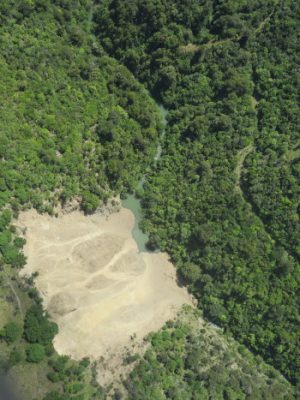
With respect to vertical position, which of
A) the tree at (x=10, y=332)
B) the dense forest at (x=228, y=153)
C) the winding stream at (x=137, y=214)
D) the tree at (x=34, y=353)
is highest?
the dense forest at (x=228, y=153)

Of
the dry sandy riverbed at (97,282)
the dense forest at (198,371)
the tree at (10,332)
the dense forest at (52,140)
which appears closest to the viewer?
the tree at (10,332)

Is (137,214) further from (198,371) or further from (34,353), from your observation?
(34,353)

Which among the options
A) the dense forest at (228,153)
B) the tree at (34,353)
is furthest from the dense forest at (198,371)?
the tree at (34,353)

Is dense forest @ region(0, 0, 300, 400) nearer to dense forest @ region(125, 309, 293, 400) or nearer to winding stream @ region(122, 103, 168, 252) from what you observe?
dense forest @ region(125, 309, 293, 400)

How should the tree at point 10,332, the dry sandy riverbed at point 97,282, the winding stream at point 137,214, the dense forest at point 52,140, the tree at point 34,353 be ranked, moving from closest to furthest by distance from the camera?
the tree at point 10,332 → the tree at point 34,353 → the dense forest at point 52,140 → the dry sandy riverbed at point 97,282 → the winding stream at point 137,214

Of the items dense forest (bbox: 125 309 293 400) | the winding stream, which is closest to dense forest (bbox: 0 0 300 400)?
dense forest (bbox: 125 309 293 400)

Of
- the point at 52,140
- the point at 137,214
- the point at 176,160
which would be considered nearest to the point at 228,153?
A: the point at 176,160

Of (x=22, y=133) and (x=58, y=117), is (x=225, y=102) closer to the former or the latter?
(x=58, y=117)

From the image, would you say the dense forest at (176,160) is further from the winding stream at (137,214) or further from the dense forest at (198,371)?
the winding stream at (137,214)
